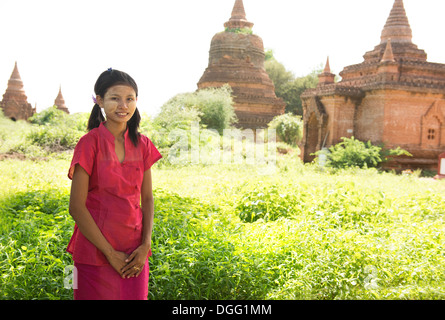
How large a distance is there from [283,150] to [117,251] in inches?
882

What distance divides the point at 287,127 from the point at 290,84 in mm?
15624

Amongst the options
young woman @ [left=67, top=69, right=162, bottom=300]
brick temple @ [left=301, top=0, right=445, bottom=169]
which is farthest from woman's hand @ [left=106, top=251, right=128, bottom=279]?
brick temple @ [left=301, top=0, right=445, bottom=169]

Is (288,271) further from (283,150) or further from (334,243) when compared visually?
(283,150)

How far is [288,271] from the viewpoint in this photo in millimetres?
4168

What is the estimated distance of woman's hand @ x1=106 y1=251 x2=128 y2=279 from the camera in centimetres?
224

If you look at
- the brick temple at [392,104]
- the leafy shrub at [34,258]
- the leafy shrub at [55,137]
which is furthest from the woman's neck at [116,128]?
the brick temple at [392,104]

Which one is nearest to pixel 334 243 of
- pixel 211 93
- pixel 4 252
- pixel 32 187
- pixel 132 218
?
pixel 132 218

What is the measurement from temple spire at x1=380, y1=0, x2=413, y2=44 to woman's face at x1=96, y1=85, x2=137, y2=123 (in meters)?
19.9

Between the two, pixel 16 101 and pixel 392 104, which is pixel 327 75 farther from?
pixel 16 101

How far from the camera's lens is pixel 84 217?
222cm

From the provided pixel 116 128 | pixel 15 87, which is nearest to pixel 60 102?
pixel 15 87

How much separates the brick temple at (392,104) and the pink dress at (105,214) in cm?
1591

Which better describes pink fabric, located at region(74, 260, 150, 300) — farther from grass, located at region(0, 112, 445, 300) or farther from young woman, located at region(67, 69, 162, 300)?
grass, located at region(0, 112, 445, 300)

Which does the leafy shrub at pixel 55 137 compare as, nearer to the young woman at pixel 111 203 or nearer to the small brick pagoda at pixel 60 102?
the young woman at pixel 111 203
